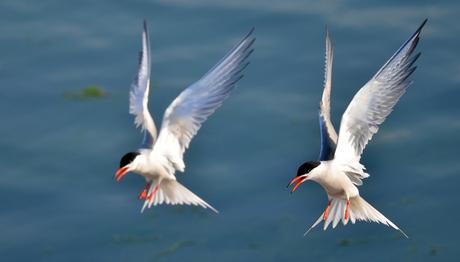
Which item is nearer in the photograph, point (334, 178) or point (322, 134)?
point (334, 178)

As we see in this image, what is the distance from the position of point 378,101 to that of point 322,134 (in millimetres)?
416

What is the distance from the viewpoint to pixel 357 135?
9086mm

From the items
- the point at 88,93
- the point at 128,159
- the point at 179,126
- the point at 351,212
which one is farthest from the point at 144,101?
the point at 88,93

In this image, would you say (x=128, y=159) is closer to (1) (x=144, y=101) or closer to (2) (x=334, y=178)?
(1) (x=144, y=101)

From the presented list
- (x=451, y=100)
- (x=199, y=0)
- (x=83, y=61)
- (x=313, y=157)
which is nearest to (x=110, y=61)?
(x=83, y=61)

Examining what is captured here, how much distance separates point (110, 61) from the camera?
1148 cm

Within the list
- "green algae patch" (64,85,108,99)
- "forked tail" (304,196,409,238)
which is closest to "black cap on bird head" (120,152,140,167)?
"forked tail" (304,196,409,238)

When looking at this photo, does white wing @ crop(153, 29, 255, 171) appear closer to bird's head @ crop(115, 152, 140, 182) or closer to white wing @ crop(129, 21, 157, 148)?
white wing @ crop(129, 21, 157, 148)

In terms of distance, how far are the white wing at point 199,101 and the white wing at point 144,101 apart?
128 mm

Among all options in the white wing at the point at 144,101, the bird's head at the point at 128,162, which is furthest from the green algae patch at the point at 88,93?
the bird's head at the point at 128,162

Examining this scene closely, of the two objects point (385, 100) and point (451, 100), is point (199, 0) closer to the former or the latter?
point (451, 100)

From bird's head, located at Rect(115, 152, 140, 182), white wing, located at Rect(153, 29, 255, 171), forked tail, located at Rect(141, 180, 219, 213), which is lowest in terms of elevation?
forked tail, located at Rect(141, 180, 219, 213)

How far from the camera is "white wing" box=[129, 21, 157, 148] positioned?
930cm

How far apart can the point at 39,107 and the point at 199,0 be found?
5.80 ft
